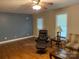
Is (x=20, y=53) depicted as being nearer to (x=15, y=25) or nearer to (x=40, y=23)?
(x=15, y=25)

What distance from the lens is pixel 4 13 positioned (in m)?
7.51

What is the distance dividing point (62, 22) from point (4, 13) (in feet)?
13.0

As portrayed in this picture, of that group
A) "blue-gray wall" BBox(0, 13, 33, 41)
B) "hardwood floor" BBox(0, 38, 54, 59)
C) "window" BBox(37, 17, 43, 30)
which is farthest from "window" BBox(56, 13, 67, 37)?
"blue-gray wall" BBox(0, 13, 33, 41)

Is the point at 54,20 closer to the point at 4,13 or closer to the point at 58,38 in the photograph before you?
the point at 58,38

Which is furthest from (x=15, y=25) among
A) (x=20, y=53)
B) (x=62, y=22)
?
(x=20, y=53)

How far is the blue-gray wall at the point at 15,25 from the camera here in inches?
295

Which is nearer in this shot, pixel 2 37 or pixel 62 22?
pixel 62 22

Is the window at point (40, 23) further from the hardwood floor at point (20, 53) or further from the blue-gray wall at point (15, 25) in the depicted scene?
the hardwood floor at point (20, 53)

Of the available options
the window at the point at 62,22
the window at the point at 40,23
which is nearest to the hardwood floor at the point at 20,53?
the window at the point at 62,22

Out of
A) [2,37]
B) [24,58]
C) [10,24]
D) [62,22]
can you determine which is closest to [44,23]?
[62,22]

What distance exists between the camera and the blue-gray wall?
7.49 metres

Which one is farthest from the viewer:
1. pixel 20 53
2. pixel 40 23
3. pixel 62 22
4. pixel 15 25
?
pixel 40 23

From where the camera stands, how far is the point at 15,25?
8.40 m

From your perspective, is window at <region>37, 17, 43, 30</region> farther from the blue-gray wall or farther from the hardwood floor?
the hardwood floor
